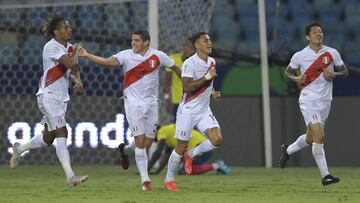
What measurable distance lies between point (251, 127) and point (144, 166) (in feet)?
17.2

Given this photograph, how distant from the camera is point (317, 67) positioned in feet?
34.6

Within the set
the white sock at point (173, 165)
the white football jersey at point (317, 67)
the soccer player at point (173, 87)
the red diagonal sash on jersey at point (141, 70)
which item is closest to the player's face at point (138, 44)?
the red diagonal sash on jersey at point (141, 70)

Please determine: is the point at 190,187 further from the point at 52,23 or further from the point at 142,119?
the point at 52,23

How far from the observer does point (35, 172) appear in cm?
1303

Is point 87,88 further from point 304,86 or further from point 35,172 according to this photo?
point 304,86

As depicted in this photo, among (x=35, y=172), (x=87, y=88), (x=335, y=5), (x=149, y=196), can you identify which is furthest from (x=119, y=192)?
(x=335, y=5)

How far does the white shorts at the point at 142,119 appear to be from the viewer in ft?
32.5

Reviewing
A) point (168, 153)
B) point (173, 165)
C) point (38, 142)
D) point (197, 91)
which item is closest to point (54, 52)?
point (38, 142)

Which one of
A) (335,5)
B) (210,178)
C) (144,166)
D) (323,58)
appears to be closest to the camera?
(144,166)

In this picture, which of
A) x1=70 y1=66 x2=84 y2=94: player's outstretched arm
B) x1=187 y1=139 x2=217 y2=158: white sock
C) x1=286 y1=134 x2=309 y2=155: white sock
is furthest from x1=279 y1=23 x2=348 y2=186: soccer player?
x1=70 y1=66 x2=84 y2=94: player's outstretched arm

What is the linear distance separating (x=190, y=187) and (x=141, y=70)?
128 centimetres

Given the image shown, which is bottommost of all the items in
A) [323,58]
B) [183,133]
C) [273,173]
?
[273,173]

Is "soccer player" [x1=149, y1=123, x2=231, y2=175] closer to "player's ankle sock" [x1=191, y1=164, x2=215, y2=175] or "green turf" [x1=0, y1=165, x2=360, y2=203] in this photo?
"player's ankle sock" [x1=191, y1=164, x2=215, y2=175]

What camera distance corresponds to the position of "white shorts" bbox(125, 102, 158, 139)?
9.90 m
